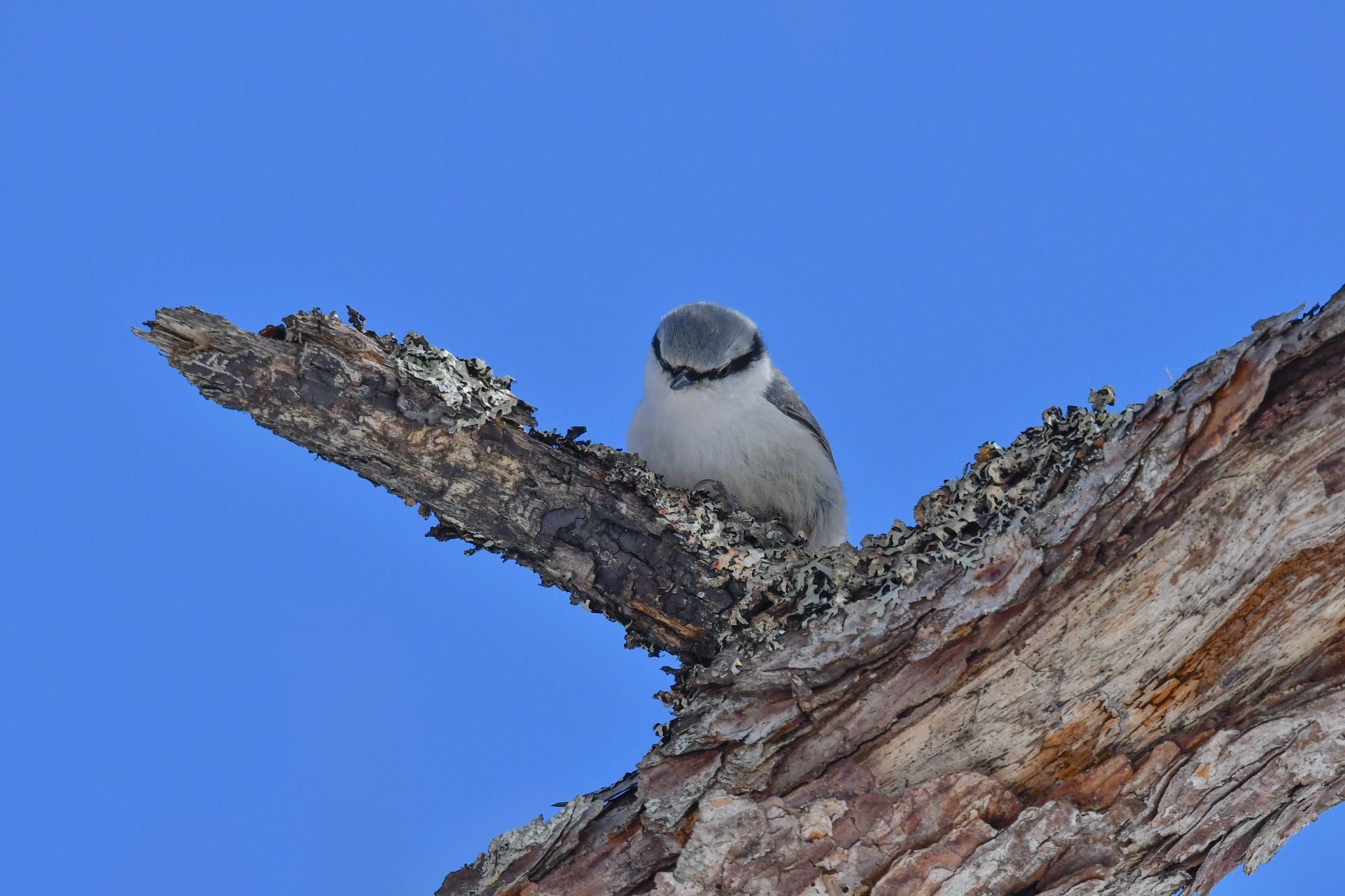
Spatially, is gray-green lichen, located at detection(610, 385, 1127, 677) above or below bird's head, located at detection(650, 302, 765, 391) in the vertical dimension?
below

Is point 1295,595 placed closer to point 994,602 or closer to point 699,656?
point 994,602

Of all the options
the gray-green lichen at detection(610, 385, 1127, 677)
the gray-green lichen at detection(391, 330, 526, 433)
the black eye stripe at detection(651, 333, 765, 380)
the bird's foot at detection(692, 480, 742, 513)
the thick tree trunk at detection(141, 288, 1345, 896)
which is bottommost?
the thick tree trunk at detection(141, 288, 1345, 896)

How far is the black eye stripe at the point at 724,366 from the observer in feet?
14.7

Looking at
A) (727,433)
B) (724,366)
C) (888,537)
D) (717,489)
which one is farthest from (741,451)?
(888,537)

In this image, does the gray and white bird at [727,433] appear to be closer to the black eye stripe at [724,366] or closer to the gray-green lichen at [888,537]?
the black eye stripe at [724,366]

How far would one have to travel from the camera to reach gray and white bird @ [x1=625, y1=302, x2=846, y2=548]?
439cm

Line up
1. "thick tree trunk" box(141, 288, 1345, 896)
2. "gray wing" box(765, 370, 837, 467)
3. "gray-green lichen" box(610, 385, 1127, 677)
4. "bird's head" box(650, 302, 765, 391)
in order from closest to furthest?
"thick tree trunk" box(141, 288, 1345, 896)
"gray-green lichen" box(610, 385, 1127, 677)
"bird's head" box(650, 302, 765, 391)
"gray wing" box(765, 370, 837, 467)

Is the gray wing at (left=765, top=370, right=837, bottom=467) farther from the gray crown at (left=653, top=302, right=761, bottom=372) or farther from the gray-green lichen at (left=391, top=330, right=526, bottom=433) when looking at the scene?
the gray-green lichen at (left=391, top=330, right=526, bottom=433)

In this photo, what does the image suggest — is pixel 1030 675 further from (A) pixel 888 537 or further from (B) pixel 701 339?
(B) pixel 701 339

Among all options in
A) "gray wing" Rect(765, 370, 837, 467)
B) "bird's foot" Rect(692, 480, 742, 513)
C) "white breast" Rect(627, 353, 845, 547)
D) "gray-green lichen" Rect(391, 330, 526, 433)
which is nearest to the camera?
"gray-green lichen" Rect(391, 330, 526, 433)

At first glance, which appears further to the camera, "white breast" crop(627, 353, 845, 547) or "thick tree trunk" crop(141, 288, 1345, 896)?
"white breast" crop(627, 353, 845, 547)

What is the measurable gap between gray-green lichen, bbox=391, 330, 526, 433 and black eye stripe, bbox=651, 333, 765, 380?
49.4 inches

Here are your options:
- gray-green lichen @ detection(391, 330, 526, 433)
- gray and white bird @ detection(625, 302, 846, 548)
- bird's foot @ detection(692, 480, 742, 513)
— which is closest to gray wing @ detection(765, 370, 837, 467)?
gray and white bird @ detection(625, 302, 846, 548)

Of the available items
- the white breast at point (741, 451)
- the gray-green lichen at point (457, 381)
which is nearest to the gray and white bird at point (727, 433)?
the white breast at point (741, 451)
